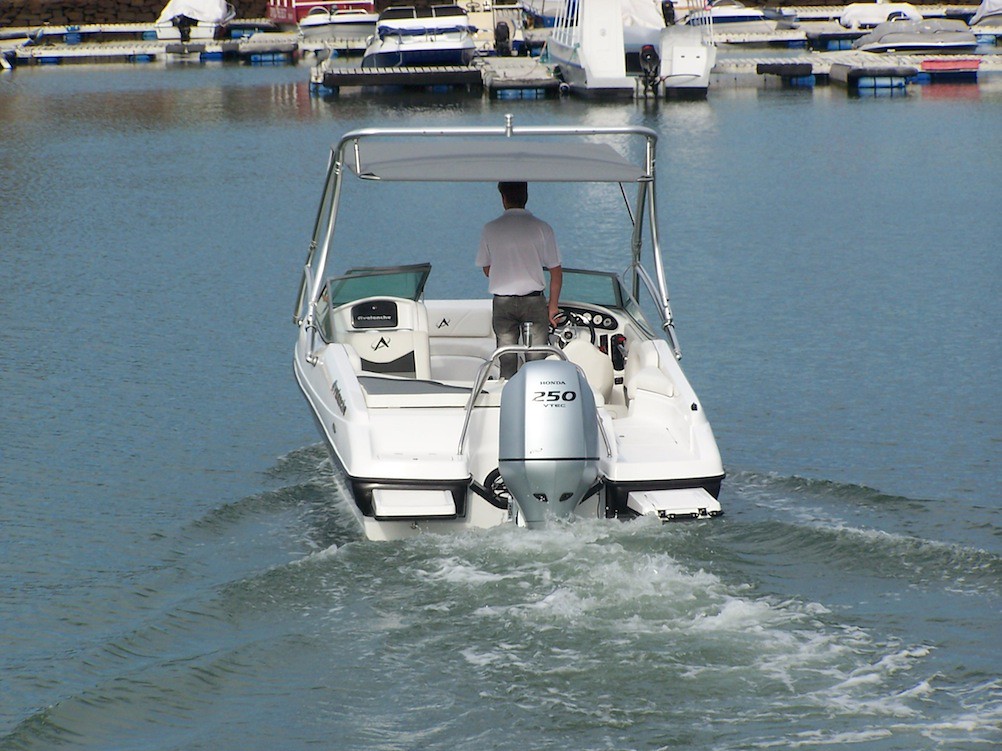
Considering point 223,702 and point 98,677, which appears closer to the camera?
point 223,702

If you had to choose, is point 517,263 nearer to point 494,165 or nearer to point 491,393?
point 494,165

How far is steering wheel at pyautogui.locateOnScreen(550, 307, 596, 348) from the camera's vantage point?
7.88 m

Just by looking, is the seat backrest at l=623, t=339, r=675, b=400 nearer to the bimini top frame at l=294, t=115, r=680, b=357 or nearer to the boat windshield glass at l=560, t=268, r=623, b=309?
the bimini top frame at l=294, t=115, r=680, b=357

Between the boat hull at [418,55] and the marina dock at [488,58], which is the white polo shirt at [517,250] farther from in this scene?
the boat hull at [418,55]

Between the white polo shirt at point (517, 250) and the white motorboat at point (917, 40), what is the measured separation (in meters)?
33.3

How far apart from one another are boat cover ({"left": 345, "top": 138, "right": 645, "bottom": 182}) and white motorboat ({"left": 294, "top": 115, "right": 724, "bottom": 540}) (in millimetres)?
16

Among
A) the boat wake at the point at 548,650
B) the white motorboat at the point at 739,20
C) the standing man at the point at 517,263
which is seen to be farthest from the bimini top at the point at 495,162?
the white motorboat at the point at 739,20

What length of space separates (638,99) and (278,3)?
23.3 meters

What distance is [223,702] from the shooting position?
17.4ft

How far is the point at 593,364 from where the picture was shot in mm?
7219

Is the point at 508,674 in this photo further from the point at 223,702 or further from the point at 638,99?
the point at 638,99

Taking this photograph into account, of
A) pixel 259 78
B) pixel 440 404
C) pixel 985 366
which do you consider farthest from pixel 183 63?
pixel 440 404

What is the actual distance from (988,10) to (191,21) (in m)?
27.1

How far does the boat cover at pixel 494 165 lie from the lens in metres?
7.07
